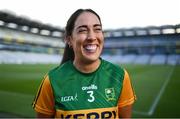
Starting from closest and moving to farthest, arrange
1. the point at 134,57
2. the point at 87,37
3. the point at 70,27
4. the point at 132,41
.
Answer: the point at 87,37 < the point at 70,27 < the point at 132,41 < the point at 134,57

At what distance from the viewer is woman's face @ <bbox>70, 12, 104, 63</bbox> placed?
1157 mm

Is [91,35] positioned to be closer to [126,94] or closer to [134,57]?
[126,94]

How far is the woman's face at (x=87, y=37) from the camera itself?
1.16m

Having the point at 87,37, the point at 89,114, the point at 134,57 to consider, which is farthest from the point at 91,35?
the point at 134,57

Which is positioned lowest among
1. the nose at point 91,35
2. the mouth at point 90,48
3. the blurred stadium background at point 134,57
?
the blurred stadium background at point 134,57

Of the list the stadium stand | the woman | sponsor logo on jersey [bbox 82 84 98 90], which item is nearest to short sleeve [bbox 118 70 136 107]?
the woman

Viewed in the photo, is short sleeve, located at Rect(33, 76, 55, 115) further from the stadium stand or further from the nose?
the stadium stand

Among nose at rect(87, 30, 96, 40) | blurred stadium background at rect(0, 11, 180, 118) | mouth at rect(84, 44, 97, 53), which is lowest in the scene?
blurred stadium background at rect(0, 11, 180, 118)

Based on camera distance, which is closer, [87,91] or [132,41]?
[87,91]

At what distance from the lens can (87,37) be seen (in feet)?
3.79

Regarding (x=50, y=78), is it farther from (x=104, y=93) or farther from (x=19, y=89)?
(x=19, y=89)

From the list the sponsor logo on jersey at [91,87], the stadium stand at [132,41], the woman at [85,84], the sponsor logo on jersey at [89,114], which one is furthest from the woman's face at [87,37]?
the stadium stand at [132,41]

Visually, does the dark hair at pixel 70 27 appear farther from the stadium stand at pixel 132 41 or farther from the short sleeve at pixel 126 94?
the stadium stand at pixel 132 41

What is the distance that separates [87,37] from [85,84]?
0.74 ft
